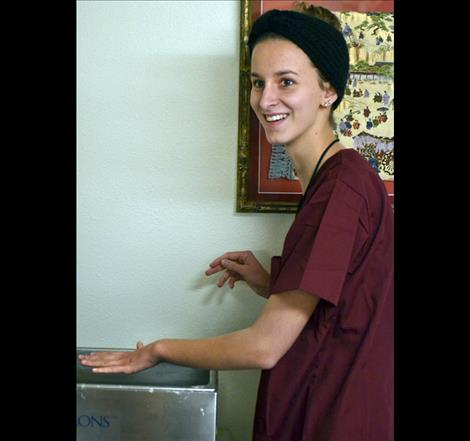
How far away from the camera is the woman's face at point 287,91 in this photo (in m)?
0.99

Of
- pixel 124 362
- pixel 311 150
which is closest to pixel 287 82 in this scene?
pixel 311 150

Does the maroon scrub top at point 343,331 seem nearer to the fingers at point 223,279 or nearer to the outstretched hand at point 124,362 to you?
the outstretched hand at point 124,362

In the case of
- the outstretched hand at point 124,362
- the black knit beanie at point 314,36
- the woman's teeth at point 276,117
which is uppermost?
the black knit beanie at point 314,36

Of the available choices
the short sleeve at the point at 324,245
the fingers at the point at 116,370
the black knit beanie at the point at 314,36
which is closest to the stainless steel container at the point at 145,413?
the fingers at the point at 116,370

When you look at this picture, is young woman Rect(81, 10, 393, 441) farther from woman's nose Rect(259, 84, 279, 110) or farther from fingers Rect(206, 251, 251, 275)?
fingers Rect(206, 251, 251, 275)

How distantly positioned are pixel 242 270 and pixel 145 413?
45cm

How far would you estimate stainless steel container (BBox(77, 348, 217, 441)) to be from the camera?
36.7 inches

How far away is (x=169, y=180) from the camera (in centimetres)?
134

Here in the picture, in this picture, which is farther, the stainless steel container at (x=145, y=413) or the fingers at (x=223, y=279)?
the fingers at (x=223, y=279)

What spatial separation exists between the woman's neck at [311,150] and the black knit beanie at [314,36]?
10cm

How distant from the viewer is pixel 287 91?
3.30 feet
